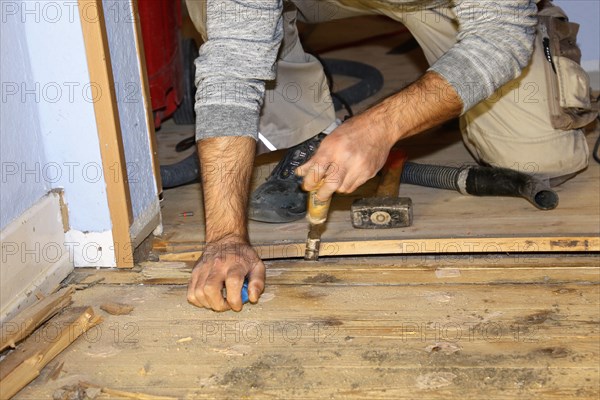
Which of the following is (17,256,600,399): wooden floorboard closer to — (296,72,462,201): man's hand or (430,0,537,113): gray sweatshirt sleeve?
(296,72,462,201): man's hand

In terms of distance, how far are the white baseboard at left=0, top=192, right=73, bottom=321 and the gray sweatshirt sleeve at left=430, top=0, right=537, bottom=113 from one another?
3.14 feet

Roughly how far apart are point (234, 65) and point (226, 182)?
0.28 meters

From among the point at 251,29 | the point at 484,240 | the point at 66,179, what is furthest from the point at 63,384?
the point at 484,240

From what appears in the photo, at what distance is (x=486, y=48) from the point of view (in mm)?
1730

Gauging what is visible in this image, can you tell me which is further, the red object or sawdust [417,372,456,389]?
the red object

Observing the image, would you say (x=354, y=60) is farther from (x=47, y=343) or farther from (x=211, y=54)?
(x=47, y=343)

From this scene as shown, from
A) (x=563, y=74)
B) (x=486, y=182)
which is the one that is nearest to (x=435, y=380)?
(x=486, y=182)

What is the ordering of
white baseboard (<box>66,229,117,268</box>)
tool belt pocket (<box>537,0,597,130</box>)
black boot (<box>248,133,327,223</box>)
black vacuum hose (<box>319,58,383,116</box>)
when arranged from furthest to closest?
black vacuum hose (<box>319,58,383,116</box>) < tool belt pocket (<box>537,0,597,130</box>) < black boot (<box>248,133,327,223</box>) < white baseboard (<box>66,229,117,268</box>)

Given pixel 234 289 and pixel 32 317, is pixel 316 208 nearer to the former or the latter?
pixel 234 289

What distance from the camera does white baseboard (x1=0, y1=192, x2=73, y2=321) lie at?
1.64 meters

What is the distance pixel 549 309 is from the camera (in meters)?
1.66

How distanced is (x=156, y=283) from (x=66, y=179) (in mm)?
329

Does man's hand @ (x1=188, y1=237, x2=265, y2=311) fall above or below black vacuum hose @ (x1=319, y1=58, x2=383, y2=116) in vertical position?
above

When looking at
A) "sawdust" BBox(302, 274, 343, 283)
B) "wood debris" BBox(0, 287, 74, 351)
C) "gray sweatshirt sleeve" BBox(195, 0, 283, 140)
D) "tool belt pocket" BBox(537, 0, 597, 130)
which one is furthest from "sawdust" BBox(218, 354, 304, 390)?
"tool belt pocket" BBox(537, 0, 597, 130)
